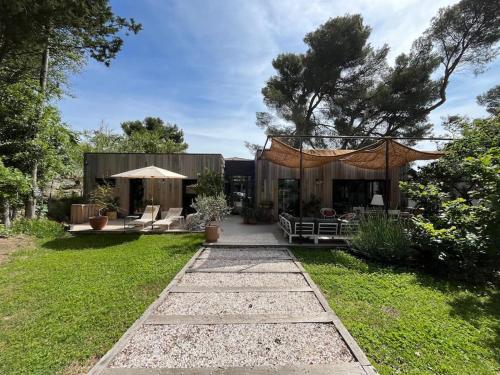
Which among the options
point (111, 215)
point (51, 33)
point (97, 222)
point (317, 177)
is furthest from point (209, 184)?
point (51, 33)

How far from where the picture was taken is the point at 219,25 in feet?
28.7

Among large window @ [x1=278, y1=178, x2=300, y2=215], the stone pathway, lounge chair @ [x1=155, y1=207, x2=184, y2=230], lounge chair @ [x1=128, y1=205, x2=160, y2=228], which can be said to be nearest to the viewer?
the stone pathway

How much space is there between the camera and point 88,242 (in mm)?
7414

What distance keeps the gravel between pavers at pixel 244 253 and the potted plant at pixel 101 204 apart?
15.0 feet

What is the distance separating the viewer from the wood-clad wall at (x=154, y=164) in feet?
39.4

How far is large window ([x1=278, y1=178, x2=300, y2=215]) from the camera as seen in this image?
12133 millimetres

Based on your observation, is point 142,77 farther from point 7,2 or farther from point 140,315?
point 140,315

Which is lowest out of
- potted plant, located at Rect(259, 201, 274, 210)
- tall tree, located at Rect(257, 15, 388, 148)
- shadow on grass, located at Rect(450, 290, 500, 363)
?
shadow on grass, located at Rect(450, 290, 500, 363)

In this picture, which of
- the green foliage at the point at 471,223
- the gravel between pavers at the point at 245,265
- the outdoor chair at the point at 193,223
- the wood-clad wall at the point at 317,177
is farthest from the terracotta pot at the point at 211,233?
the wood-clad wall at the point at 317,177

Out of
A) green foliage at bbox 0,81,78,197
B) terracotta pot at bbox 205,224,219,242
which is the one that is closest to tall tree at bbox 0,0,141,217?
green foliage at bbox 0,81,78,197

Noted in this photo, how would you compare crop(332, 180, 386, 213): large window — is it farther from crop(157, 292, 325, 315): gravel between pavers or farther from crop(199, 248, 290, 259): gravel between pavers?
crop(157, 292, 325, 315): gravel between pavers

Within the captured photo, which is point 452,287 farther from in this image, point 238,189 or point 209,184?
point 238,189

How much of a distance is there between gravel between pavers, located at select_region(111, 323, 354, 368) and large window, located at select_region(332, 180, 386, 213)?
33.1 ft

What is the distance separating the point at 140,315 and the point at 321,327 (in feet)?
7.21
